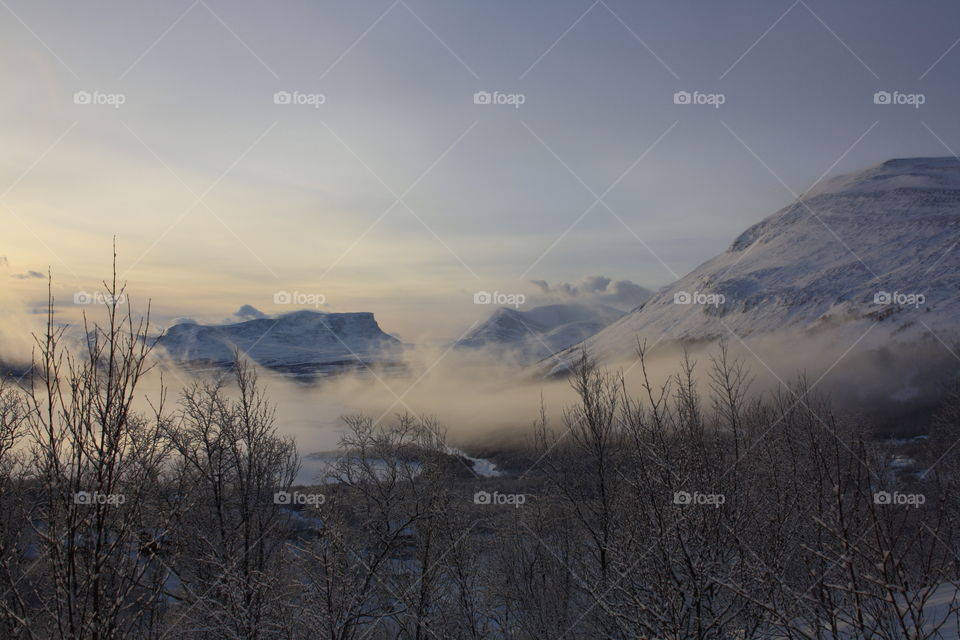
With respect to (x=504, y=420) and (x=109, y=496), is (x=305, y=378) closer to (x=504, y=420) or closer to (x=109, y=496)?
(x=504, y=420)

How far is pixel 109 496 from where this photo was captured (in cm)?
485

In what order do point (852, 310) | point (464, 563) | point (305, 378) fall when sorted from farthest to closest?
1. point (305, 378)
2. point (852, 310)
3. point (464, 563)

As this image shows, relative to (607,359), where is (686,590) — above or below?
below

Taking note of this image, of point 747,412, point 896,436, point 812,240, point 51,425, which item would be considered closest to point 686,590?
point 51,425

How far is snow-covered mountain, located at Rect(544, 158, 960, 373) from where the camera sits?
117m

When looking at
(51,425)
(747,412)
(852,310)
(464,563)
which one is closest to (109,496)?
(51,425)

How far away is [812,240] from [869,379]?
51.1 metres

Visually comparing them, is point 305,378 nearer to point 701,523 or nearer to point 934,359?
point 934,359

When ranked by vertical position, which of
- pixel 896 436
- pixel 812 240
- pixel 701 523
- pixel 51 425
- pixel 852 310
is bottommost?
pixel 896 436

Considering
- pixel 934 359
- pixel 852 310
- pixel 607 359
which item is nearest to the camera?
pixel 934 359

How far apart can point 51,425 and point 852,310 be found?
5716 inches

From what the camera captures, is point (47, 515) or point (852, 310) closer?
point (47, 515)

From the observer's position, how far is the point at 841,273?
5157 inches

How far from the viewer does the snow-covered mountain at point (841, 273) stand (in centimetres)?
11712
